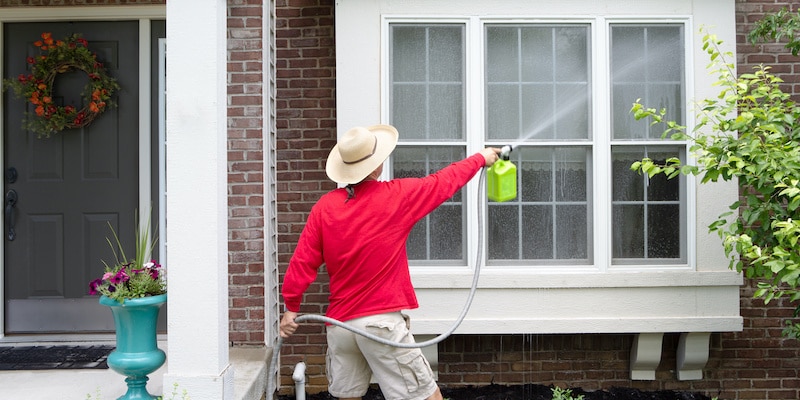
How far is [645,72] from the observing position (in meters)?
4.97

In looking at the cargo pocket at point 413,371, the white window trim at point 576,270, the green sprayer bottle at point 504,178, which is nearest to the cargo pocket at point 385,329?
the cargo pocket at point 413,371

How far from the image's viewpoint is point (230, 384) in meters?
3.69

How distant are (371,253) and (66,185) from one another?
295 centimetres

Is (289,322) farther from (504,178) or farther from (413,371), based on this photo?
(504,178)

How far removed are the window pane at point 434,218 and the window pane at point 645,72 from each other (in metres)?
1.12

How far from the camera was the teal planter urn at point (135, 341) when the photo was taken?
3.64 meters

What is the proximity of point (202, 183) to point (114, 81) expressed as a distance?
2.19m

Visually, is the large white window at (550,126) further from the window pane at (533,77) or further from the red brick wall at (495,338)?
the red brick wall at (495,338)

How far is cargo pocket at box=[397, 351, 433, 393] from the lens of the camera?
349 cm

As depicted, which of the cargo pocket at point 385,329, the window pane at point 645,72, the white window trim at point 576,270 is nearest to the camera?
the cargo pocket at point 385,329

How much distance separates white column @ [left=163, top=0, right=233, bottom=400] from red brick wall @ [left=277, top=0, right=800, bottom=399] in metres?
1.58

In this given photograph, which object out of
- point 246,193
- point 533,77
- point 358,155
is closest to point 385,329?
point 358,155

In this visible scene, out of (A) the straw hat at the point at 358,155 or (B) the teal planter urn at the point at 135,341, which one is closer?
(A) the straw hat at the point at 358,155

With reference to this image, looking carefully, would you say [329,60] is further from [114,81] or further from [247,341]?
[247,341]
